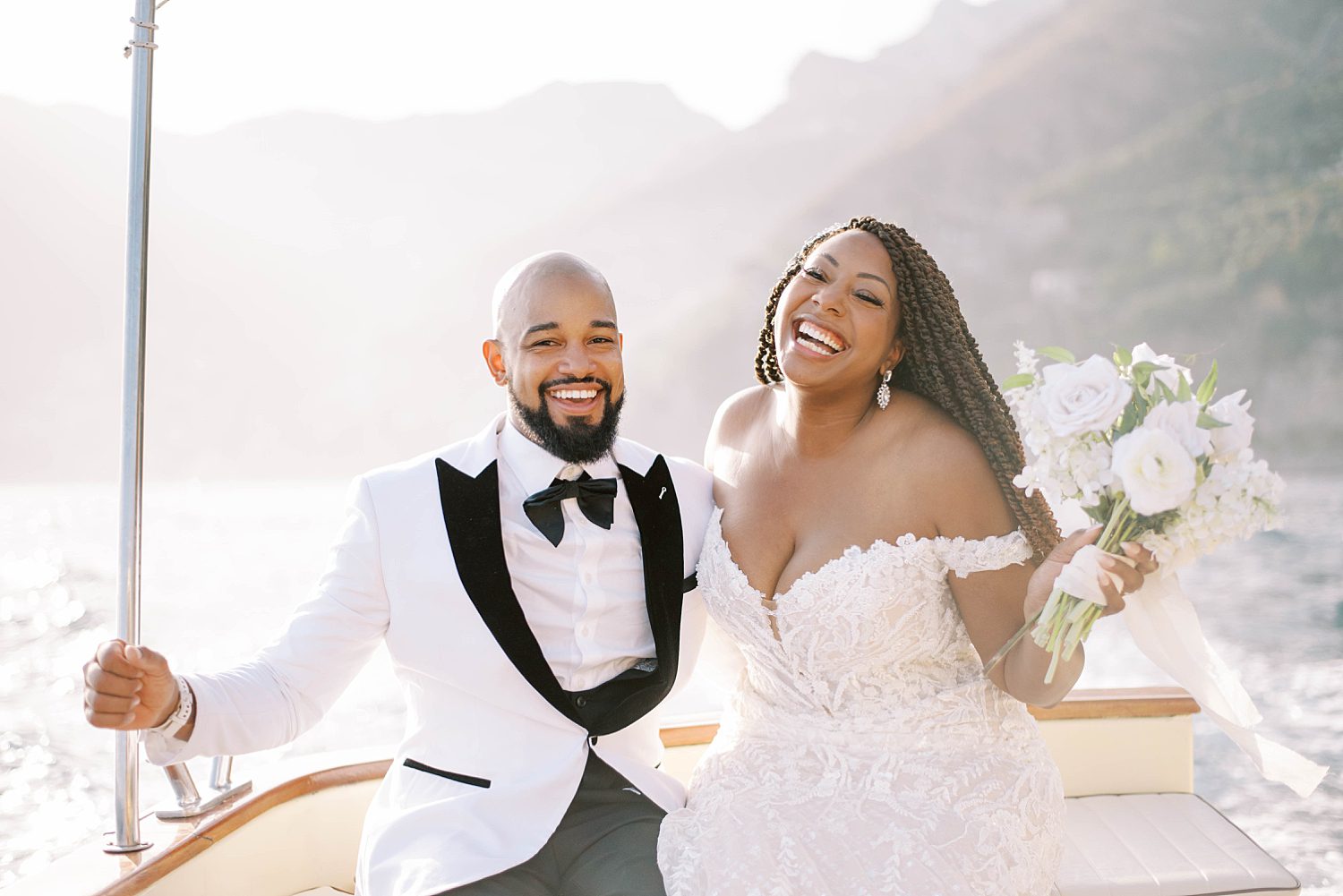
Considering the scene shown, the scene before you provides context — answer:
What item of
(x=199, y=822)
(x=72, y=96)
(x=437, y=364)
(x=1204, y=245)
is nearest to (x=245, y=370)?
(x=437, y=364)

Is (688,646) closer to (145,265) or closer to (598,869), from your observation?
(598,869)

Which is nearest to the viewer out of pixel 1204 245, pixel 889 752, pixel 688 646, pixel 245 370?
pixel 889 752

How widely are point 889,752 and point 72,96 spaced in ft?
150

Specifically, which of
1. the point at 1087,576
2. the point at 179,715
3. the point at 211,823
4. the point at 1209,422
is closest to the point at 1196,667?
the point at 1087,576

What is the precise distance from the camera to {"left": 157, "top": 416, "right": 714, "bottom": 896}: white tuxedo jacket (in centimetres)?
213

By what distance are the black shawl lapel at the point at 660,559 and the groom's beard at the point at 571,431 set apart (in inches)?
4.4

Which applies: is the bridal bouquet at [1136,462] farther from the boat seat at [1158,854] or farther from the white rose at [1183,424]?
the boat seat at [1158,854]

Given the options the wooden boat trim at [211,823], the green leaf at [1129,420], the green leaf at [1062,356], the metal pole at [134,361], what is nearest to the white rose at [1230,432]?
the green leaf at [1129,420]

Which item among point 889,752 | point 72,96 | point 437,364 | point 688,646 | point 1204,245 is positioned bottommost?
point 889,752

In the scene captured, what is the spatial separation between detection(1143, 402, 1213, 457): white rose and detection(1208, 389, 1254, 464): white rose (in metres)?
0.02

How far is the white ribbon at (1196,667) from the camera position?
1.94m

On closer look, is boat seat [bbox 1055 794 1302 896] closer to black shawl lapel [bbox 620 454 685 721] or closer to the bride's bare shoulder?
black shawl lapel [bbox 620 454 685 721]

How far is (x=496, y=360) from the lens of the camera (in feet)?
8.15

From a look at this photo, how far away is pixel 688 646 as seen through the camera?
2523 millimetres
